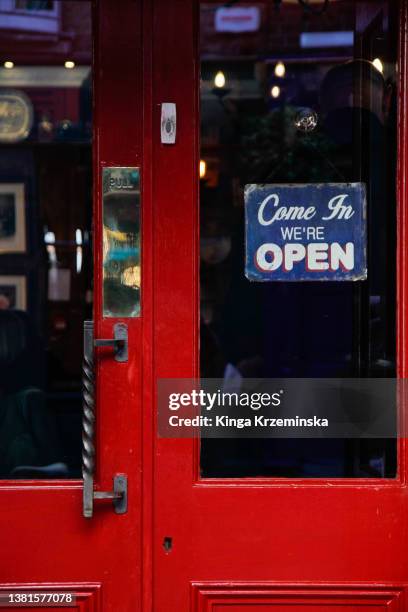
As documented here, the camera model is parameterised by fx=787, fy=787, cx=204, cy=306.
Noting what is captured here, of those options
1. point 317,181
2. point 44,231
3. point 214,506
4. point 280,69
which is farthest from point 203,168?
point 280,69

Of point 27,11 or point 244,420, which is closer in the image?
point 244,420

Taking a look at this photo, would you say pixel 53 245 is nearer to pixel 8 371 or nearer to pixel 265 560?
pixel 8 371

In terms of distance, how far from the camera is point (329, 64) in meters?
3.47

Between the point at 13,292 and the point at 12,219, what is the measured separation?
1.00ft

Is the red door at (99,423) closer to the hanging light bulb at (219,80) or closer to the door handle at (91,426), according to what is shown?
the door handle at (91,426)

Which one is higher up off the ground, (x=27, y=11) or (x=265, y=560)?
(x=27, y=11)

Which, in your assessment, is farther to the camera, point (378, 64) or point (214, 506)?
point (378, 64)

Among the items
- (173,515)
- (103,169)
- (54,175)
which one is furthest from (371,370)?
(54,175)

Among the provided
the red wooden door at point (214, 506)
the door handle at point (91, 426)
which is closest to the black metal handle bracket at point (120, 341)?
the door handle at point (91, 426)

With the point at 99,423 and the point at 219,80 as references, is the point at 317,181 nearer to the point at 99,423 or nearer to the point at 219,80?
the point at 219,80

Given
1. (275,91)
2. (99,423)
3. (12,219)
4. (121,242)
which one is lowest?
(99,423)

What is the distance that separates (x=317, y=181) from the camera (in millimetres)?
2941

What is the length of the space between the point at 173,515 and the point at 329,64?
204 cm

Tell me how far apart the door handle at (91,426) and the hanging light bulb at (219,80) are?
1.34 metres
